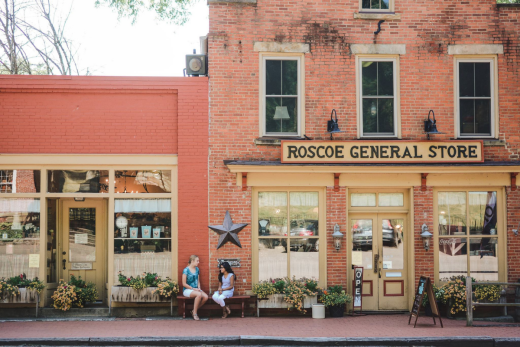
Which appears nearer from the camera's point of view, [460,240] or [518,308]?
[518,308]

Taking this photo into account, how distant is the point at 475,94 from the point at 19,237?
10916 millimetres

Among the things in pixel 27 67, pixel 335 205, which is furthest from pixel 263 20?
pixel 27 67

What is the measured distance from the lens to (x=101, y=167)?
40.9ft

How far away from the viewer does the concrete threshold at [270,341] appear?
980 centimetres

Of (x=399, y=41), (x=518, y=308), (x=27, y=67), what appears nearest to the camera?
(x=518, y=308)

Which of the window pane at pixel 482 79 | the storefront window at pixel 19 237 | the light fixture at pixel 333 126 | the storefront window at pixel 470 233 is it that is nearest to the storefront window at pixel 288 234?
the light fixture at pixel 333 126

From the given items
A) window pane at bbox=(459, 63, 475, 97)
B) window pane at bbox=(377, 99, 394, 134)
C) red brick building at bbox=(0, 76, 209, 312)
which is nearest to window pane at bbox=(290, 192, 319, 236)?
red brick building at bbox=(0, 76, 209, 312)

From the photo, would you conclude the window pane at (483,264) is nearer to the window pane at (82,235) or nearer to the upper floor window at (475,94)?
the upper floor window at (475,94)

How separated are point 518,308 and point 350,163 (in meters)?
4.75

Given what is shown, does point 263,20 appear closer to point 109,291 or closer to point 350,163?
point 350,163

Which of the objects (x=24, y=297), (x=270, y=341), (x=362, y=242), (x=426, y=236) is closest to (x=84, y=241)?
(x=24, y=297)

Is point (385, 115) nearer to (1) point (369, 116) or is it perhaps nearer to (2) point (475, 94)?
(1) point (369, 116)

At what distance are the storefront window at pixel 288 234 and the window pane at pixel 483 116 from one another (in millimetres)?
4133

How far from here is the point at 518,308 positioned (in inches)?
472
